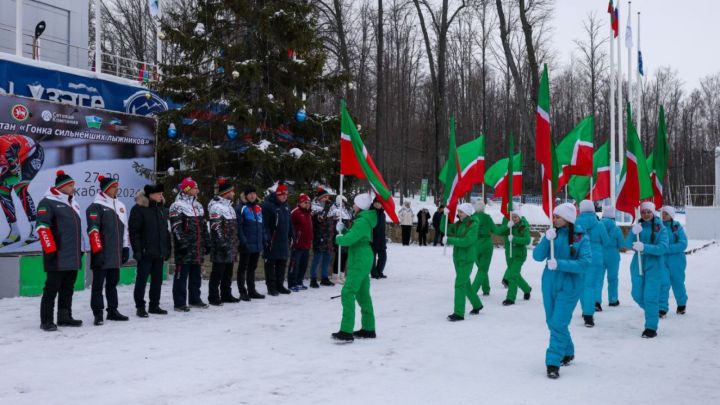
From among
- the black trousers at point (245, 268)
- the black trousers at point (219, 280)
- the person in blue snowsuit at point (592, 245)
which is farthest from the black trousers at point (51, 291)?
the person in blue snowsuit at point (592, 245)

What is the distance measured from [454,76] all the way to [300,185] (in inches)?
1400

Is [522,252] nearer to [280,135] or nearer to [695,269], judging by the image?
[280,135]

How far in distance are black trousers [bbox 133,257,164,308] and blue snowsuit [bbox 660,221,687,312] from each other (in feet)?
24.1

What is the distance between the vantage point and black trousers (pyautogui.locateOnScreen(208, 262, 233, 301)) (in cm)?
1030

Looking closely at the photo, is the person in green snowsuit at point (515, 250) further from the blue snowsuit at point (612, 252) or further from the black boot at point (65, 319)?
the black boot at point (65, 319)

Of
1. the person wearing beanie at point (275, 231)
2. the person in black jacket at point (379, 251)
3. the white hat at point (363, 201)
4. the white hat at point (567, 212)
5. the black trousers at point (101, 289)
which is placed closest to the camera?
the white hat at point (567, 212)

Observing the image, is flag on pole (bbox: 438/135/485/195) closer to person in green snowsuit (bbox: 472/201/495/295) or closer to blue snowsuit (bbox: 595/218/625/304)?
person in green snowsuit (bbox: 472/201/495/295)

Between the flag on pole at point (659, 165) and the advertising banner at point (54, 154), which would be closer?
the flag on pole at point (659, 165)

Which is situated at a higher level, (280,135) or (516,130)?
(516,130)

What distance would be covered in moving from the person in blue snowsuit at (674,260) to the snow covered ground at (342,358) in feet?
1.11

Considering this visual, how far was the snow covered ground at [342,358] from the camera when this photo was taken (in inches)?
219

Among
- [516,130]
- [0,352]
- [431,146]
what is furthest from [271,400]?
[516,130]

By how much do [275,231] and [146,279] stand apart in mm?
2802

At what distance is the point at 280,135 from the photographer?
14414 millimetres
